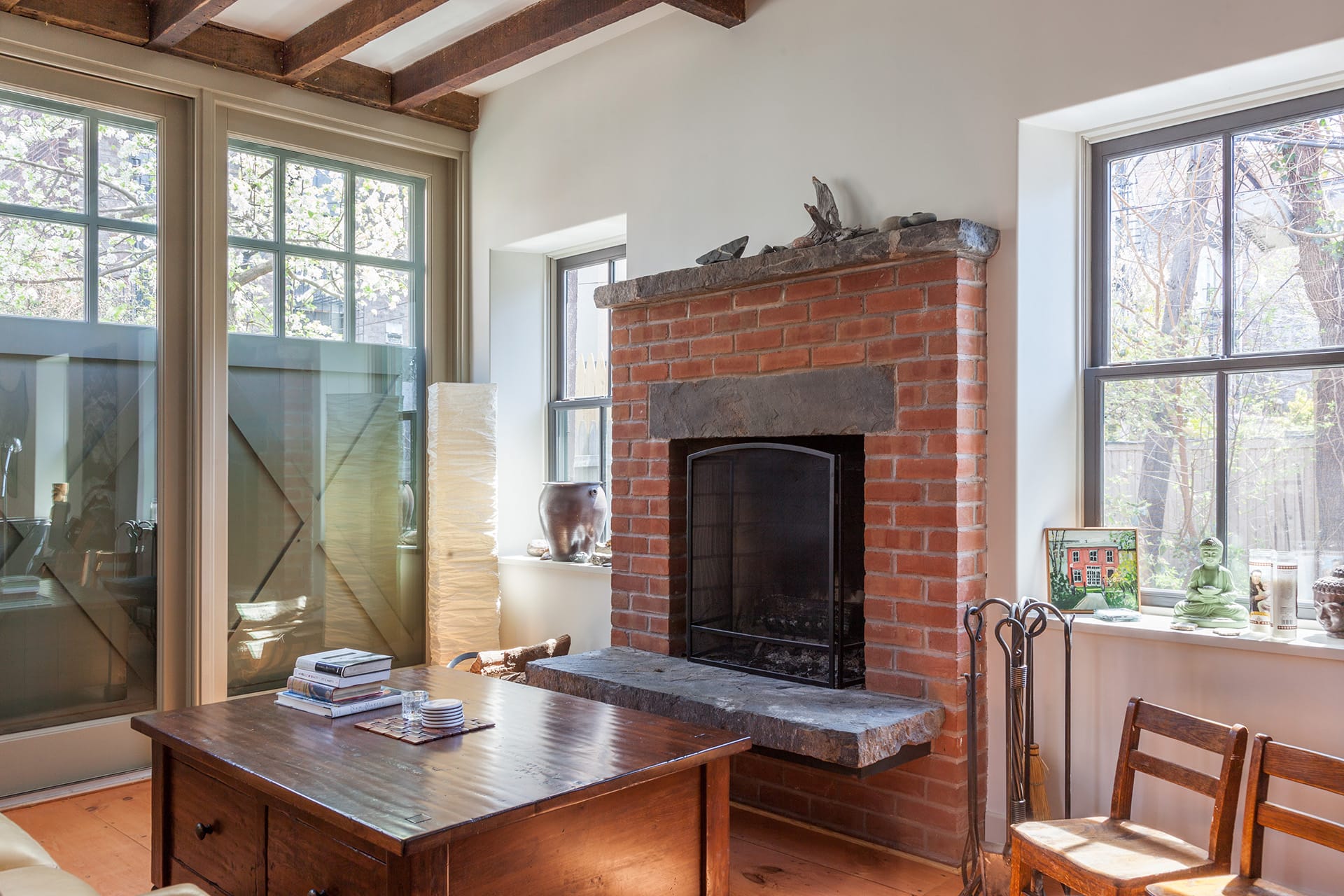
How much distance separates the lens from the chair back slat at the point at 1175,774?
223 cm

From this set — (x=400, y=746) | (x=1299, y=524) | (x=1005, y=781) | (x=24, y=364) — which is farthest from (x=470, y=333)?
(x=1299, y=524)

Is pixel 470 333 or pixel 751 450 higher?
pixel 470 333

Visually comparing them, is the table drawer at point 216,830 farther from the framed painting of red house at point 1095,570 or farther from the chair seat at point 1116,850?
the framed painting of red house at point 1095,570

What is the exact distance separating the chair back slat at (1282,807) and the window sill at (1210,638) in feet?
1.51

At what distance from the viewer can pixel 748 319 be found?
3402 millimetres

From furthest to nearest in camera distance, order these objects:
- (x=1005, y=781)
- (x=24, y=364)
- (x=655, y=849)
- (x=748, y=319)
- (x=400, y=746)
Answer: (x=24, y=364) < (x=748, y=319) < (x=1005, y=781) < (x=400, y=746) < (x=655, y=849)

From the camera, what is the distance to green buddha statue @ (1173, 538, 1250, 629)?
8.86 feet

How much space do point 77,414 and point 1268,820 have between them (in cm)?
399

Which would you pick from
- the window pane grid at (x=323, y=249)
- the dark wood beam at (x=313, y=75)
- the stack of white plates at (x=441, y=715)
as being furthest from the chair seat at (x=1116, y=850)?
the dark wood beam at (x=313, y=75)

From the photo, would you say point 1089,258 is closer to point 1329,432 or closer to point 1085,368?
point 1085,368

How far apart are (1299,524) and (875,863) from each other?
153 centimetres

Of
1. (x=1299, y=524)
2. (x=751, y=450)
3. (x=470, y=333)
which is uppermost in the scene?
(x=470, y=333)

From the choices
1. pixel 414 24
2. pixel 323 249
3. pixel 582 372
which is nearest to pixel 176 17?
pixel 414 24

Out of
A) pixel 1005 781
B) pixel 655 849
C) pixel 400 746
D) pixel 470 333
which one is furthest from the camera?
pixel 470 333
